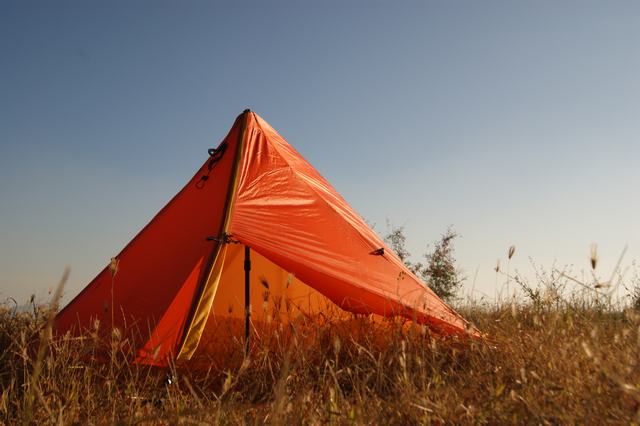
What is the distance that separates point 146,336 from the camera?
3.30 m

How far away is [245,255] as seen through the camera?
386cm

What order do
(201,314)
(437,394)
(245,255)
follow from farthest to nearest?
1. (245,255)
2. (201,314)
3. (437,394)

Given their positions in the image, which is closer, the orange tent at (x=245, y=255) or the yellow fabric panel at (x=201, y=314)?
the yellow fabric panel at (x=201, y=314)

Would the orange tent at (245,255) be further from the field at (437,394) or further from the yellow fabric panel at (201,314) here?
the field at (437,394)

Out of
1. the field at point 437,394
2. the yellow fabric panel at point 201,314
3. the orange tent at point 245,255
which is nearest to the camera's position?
the field at point 437,394

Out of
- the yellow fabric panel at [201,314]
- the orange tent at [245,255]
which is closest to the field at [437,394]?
the yellow fabric panel at [201,314]

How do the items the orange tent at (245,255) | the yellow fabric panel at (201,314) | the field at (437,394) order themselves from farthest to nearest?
the orange tent at (245,255)
the yellow fabric panel at (201,314)
the field at (437,394)

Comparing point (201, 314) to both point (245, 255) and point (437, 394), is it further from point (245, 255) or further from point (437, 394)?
point (437, 394)

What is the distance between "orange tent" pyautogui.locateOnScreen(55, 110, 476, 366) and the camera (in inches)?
133

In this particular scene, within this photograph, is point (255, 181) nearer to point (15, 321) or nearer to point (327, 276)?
point (327, 276)

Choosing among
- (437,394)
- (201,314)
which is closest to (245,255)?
(201,314)

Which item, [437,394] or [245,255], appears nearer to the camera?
[437,394]

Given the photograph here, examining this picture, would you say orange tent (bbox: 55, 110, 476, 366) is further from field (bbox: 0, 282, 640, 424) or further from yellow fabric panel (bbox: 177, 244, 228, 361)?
field (bbox: 0, 282, 640, 424)

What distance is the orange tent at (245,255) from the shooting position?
3.39 metres
